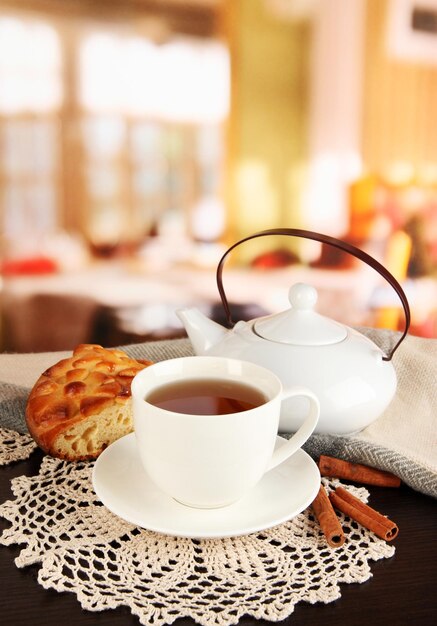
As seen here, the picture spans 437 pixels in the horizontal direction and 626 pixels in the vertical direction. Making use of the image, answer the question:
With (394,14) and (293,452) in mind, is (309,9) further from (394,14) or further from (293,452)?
(293,452)

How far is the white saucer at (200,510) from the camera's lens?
0.61 m

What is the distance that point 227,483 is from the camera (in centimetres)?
62

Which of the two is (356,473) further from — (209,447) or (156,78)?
(156,78)

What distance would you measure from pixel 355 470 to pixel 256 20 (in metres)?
3.90

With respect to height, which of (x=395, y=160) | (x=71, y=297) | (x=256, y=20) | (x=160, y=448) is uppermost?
(x=256, y=20)

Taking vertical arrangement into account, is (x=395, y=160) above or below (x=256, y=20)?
below

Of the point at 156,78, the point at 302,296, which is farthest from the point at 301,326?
the point at 156,78

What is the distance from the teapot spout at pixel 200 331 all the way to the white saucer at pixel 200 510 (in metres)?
0.21

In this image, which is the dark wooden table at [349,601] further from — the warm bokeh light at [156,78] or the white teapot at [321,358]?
the warm bokeh light at [156,78]

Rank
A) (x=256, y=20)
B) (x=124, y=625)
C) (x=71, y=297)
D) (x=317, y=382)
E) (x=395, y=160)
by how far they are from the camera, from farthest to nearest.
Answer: (x=395, y=160), (x=256, y=20), (x=71, y=297), (x=317, y=382), (x=124, y=625)

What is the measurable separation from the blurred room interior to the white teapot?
294 cm

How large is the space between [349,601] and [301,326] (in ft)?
1.16

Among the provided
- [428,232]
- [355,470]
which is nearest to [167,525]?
[355,470]

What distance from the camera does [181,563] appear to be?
0.60 meters
